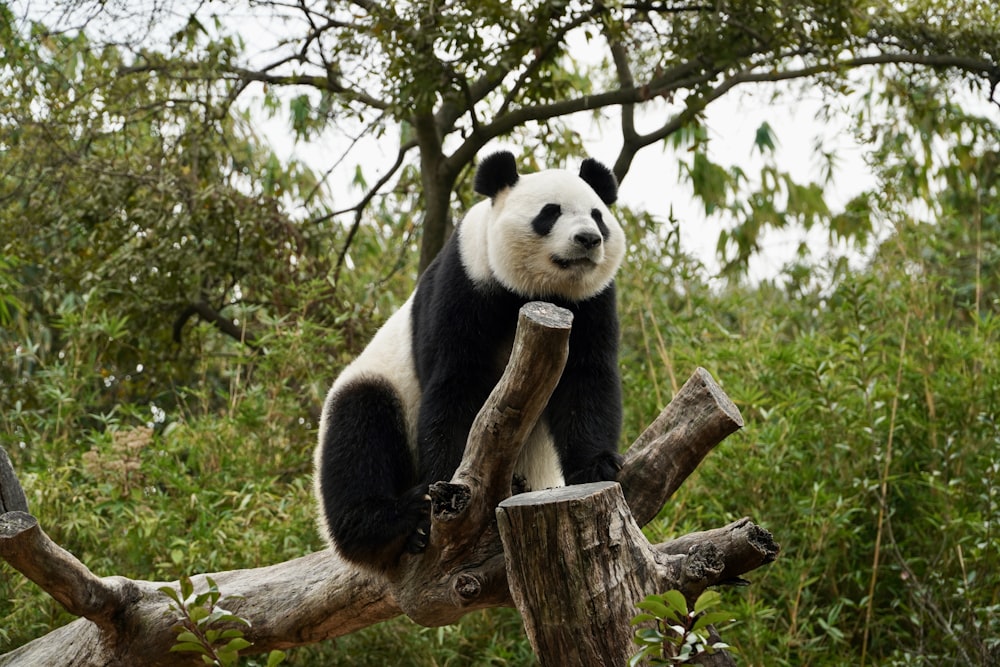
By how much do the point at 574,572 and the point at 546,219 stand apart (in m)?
1.20

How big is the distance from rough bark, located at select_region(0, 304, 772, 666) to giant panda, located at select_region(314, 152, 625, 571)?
0.44 feet

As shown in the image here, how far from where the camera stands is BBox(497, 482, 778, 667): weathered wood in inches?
85.3

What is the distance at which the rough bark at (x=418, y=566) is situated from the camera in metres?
2.40

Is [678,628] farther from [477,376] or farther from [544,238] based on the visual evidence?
[544,238]

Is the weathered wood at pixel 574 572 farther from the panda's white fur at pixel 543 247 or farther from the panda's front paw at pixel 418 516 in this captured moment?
the panda's white fur at pixel 543 247

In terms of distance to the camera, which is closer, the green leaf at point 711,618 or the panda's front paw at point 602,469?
the green leaf at point 711,618

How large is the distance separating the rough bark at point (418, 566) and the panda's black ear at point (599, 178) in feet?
2.98

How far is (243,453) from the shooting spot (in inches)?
189

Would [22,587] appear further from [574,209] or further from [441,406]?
[574,209]

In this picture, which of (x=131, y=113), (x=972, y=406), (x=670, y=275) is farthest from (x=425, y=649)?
(x=131, y=113)

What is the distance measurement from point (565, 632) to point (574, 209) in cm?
131

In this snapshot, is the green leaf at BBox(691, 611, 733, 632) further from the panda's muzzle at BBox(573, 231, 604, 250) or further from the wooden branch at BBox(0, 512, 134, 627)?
the wooden branch at BBox(0, 512, 134, 627)

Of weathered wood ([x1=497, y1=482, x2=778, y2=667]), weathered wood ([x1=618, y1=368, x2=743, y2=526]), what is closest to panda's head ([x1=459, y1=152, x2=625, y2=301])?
weathered wood ([x1=618, y1=368, x2=743, y2=526])

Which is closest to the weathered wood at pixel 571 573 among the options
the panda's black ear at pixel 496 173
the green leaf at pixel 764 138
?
the panda's black ear at pixel 496 173
